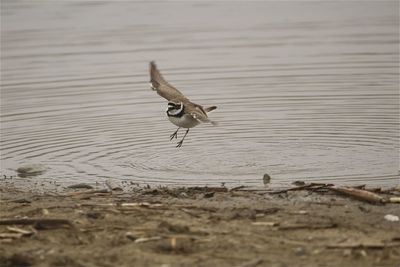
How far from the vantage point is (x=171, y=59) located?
66.6 ft

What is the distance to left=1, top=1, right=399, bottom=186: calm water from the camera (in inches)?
488

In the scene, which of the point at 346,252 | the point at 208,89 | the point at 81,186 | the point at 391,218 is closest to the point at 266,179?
the point at 81,186

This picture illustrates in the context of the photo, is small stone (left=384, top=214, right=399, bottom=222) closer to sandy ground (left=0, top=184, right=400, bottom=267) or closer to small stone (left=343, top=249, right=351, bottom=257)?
sandy ground (left=0, top=184, right=400, bottom=267)

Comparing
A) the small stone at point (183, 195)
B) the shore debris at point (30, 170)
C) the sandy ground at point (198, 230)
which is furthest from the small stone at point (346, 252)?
the shore debris at point (30, 170)

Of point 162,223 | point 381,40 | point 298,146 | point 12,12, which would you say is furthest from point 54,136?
point 12,12

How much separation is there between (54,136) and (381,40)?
9.94 metres

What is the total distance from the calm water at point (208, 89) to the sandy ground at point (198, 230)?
1.31 meters

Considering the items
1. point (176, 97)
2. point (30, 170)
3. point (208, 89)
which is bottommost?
point (30, 170)

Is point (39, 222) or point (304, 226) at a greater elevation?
point (304, 226)

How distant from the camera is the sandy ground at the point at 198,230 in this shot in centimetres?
811

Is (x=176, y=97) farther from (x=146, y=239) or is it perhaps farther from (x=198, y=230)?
(x=146, y=239)

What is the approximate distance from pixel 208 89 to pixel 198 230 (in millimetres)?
8762

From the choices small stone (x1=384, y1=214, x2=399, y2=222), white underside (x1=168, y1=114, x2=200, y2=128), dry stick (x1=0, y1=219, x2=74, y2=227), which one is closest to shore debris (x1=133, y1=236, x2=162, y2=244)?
dry stick (x1=0, y1=219, x2=74, y2=227)

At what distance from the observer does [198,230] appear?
880cm
